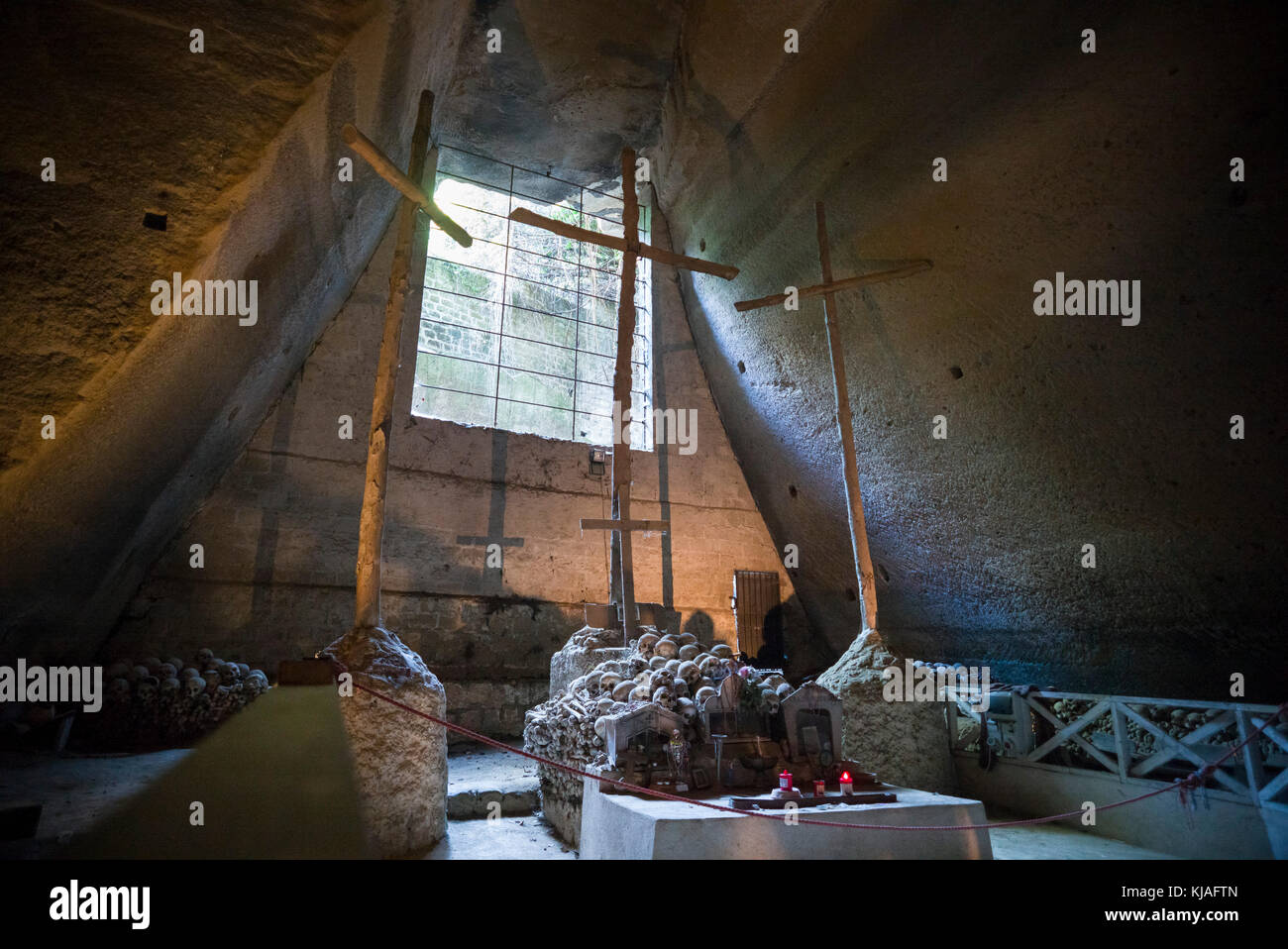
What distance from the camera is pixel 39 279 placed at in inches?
123

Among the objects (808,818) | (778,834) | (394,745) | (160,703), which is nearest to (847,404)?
(808,818)

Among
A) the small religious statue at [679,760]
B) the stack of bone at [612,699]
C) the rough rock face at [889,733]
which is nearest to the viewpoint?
the small religious statue at [679,760]

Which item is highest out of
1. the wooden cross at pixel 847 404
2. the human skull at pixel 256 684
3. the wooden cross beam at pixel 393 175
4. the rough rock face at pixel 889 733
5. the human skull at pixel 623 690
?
the wooden cross beam at pixel 393 175

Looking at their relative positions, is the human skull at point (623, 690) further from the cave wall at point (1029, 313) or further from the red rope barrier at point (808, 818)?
the cave wall at point (1029, 313)

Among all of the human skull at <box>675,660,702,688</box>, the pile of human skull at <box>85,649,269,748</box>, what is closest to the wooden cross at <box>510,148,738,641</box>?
the human skull at <box>675,660,702,688</box>

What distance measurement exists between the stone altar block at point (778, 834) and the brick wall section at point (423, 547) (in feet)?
15.7

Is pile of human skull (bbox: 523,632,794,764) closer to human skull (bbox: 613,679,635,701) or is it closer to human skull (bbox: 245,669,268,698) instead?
human skull (bbox: 613,679,635,701)

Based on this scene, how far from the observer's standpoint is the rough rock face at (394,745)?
412cm

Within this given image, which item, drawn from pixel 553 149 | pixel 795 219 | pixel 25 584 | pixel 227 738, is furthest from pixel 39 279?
pixel 553 149

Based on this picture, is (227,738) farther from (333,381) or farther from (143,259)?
(333,381)

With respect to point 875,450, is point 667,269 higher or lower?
higher

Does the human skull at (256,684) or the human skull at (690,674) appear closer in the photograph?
the human skull at (690,674)

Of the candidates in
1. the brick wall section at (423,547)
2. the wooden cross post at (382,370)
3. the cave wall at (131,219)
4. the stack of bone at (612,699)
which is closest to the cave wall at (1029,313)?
the brick wall section at (423,547)
